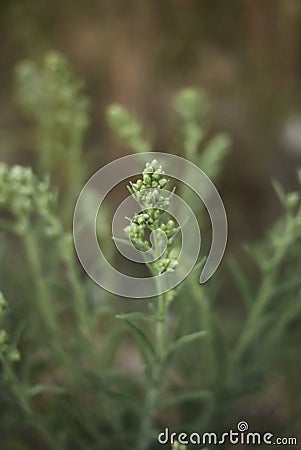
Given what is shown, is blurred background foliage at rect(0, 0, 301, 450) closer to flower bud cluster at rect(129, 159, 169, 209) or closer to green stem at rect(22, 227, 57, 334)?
green stem at rect(22, 227, 57, 334)

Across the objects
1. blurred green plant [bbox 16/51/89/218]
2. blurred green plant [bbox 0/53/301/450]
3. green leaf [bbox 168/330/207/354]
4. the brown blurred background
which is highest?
the brown blurred background

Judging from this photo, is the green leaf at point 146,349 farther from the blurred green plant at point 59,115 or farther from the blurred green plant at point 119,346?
the blurred green plant at point 59,115

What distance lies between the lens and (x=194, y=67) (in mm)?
854

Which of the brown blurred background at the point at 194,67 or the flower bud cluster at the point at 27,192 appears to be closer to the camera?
the flower bud cluster at the point at 27,192

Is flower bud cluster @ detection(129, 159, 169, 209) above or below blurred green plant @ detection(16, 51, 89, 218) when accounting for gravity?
below


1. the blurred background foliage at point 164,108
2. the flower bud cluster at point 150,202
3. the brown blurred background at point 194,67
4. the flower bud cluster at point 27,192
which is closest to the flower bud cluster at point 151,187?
the flower bud cluster at point 150,202

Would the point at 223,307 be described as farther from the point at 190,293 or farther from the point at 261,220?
the point at 190,293

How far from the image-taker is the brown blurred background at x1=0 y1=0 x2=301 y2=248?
82 cm

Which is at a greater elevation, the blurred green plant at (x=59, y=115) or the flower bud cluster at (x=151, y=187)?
the blurred green plant at (x=59, y=115)

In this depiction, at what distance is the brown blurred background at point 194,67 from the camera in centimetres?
82

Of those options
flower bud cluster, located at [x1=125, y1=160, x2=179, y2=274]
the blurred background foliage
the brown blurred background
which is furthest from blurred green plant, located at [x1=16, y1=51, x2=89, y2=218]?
flower bud cluster, located at [x1=125, y1=160, x2=179, y2=274]

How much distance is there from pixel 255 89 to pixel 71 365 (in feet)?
1.61

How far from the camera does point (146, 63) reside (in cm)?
86

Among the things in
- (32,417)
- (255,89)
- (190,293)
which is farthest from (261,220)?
(32,417)
